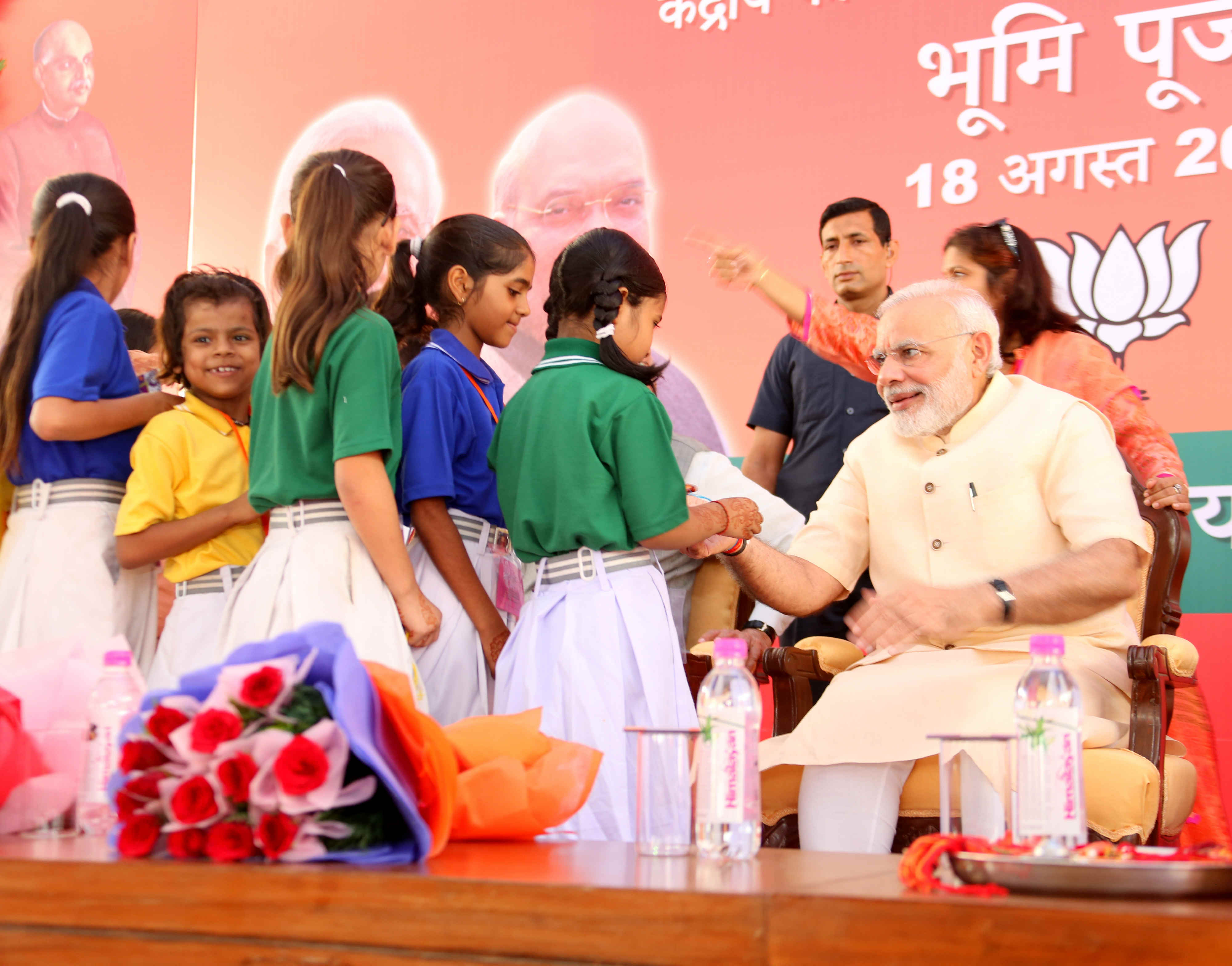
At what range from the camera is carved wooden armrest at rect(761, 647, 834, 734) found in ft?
8.74

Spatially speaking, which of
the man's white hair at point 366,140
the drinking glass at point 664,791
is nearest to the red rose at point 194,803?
the drinking glass at point 664,791

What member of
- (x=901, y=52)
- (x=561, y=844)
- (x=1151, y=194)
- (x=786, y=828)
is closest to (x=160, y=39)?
(x=901, y=52)

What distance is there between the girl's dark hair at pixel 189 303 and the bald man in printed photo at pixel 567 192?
160 cm

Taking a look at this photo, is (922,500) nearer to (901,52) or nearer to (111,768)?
(111,768)

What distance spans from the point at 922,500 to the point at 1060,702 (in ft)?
3.85

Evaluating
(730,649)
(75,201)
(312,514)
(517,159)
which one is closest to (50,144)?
(517,159)

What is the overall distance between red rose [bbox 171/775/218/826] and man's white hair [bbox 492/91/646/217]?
12.3 ft

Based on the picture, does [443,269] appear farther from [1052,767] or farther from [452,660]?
[1052,767]

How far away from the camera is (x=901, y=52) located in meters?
4.08

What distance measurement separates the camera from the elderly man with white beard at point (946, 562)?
2.35 meters

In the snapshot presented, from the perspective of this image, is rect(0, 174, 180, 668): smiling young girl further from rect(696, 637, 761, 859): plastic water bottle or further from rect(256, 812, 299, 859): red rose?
rect(696, 637, 761, 859): plastic water bottle

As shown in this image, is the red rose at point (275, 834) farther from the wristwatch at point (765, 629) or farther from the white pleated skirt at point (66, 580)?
the wristwatch at point (765, 629)

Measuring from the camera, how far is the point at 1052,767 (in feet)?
4.93

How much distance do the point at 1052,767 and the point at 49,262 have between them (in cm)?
252
